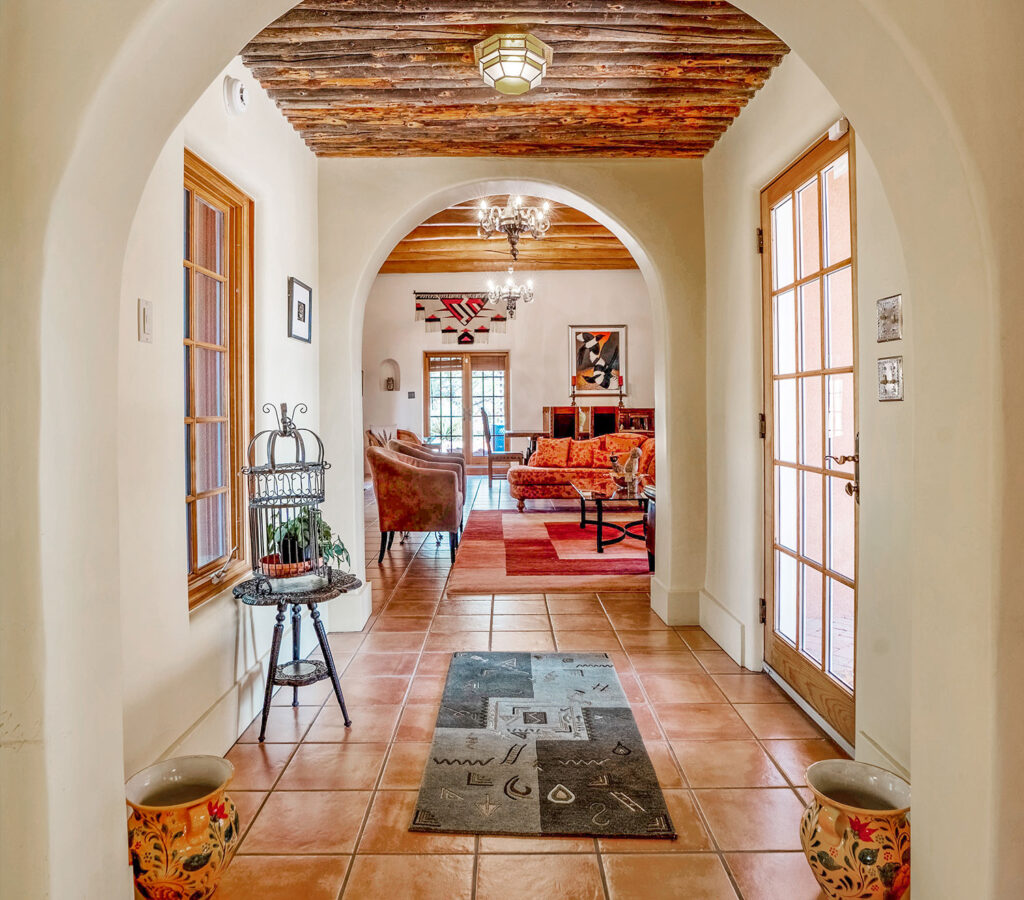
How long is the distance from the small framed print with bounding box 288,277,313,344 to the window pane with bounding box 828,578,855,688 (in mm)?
2587

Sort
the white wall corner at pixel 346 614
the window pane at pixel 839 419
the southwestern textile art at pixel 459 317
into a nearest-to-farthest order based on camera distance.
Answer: the window pane at pixel 839 419, the white wall corner at pixel 346 614, the southwestern textile art at pixel 459 317

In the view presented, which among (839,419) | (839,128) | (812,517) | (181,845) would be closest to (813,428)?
(839,419)

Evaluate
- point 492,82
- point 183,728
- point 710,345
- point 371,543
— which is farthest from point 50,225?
point 371,543

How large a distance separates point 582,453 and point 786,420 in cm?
536

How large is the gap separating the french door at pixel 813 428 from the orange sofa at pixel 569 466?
472 cm

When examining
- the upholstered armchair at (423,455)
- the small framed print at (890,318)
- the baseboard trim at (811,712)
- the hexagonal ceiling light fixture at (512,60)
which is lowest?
the baseboard trim at (811,712)

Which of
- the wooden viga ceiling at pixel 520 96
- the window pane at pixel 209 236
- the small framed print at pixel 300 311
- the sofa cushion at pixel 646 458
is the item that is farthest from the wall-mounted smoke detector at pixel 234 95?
the sofa cushion at pixel 646 458

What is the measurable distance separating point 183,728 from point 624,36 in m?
2.82

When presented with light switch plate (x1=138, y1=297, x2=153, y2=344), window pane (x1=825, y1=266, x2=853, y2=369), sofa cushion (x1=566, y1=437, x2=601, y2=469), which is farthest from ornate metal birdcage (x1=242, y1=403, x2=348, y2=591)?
sofa cushion (x1=566, y1=437, x2=601, y2=469)

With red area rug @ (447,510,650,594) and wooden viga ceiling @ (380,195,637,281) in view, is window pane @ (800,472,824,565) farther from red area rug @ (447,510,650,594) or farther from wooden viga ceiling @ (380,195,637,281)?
wooden viga ceiling @ (380,195,637,281)

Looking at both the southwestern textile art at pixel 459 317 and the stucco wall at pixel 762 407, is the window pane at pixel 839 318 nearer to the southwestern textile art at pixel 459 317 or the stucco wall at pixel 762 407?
the stucco wall at pixel 762 407

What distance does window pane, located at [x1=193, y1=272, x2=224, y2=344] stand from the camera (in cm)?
249

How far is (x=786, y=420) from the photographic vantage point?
2859mm

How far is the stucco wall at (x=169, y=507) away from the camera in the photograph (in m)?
1.82
